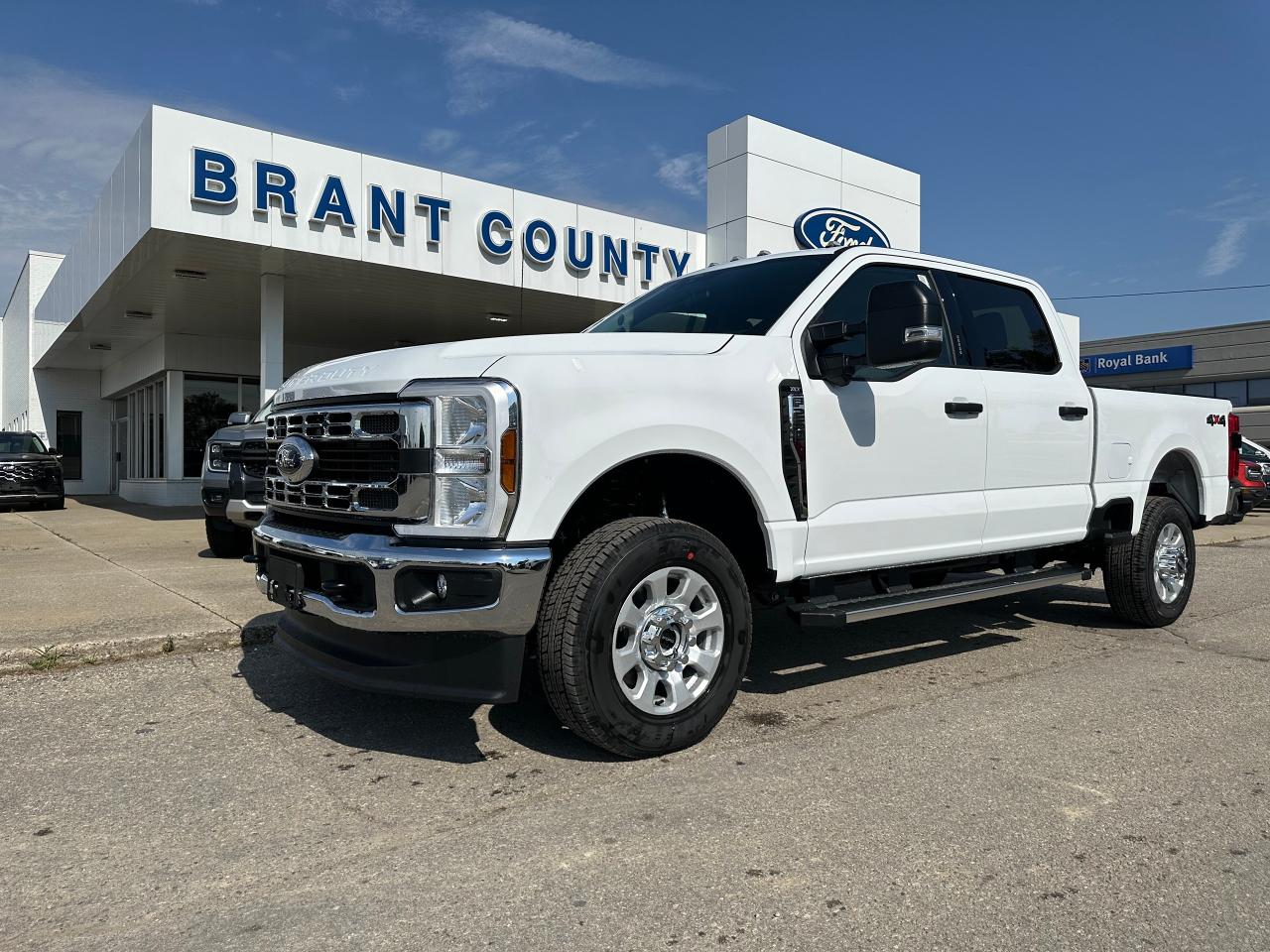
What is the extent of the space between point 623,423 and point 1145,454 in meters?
4.07

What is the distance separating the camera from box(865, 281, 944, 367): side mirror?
3.95 m

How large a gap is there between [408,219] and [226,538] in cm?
575

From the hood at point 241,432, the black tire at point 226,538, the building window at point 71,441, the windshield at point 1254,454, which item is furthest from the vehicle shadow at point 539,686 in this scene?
the building window at point 71,441

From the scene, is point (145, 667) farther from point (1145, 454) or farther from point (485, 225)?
point (485, 225)

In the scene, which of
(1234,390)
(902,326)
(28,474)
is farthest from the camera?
(1234,390)

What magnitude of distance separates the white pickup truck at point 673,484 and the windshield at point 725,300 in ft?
0.06

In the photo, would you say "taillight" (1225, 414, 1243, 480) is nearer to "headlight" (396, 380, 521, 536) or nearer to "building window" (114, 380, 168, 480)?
"headlight" (396, 380, 521, 536)

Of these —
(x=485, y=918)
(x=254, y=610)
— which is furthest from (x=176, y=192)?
(x=485, y=918)

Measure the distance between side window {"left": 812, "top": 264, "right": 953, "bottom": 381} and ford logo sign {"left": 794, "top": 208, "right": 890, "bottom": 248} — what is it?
38.0 ft

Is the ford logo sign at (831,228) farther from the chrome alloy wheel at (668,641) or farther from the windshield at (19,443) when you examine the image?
the windshield at (19,443)

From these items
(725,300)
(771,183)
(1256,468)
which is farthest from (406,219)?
(1256,468)

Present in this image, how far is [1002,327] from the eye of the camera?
529cm

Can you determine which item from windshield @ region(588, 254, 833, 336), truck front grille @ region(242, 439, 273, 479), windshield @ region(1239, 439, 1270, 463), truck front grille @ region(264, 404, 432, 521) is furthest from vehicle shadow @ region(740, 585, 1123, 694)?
windshield @ region(1239, 439, 1270, 463)

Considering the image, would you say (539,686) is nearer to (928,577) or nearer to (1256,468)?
(928,577)
